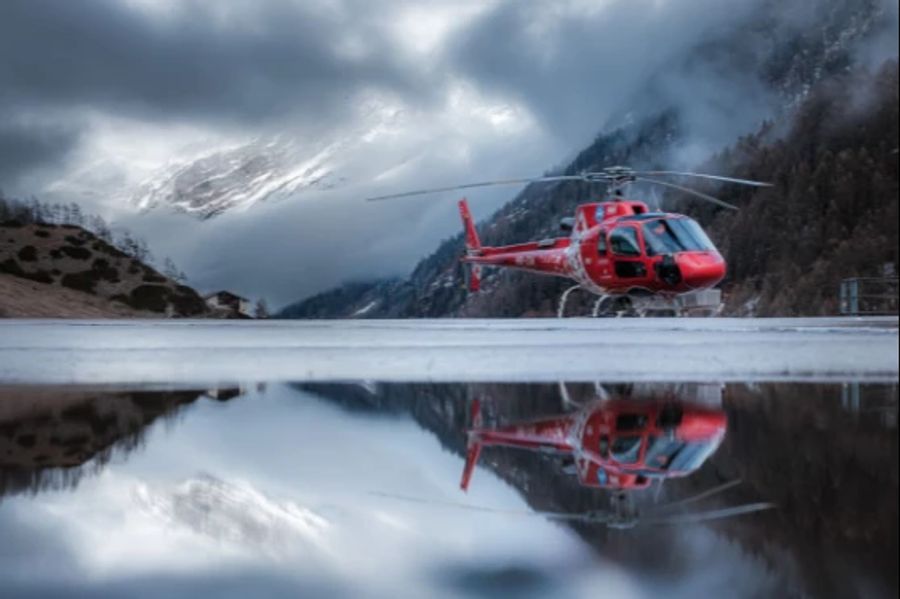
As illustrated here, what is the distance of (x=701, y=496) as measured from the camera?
8.32 ft

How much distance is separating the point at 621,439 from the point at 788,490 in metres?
0.97

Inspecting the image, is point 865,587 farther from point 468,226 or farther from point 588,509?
point 468,226

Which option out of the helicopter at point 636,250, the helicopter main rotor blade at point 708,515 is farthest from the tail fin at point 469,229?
the helicopter main rotor blade at point 708,515

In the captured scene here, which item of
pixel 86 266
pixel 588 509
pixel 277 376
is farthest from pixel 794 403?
pixel 86 266

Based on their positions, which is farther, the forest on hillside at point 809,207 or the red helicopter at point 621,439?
the forest on hillside at point 809,207

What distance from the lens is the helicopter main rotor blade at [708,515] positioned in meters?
2.33

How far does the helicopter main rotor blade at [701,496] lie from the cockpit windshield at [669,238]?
61.8 ft

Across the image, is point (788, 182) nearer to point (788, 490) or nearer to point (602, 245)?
point (602, 245)

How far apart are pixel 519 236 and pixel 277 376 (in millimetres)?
111581

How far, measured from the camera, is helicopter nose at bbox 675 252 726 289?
2103cm

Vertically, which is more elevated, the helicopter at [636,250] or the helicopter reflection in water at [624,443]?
the helicopter at [636,250]

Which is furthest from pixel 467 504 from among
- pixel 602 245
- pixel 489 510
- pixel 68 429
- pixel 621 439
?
pixel 602 245

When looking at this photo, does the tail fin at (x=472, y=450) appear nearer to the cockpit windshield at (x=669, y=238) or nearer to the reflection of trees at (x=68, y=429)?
the reflection of trees at (x=68, y=429)

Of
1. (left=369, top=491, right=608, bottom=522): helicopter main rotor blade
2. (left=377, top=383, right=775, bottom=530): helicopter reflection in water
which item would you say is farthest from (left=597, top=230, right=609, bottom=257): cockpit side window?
(left=369, top=491, right=608, bottom=522): helicopter main rotor blade
